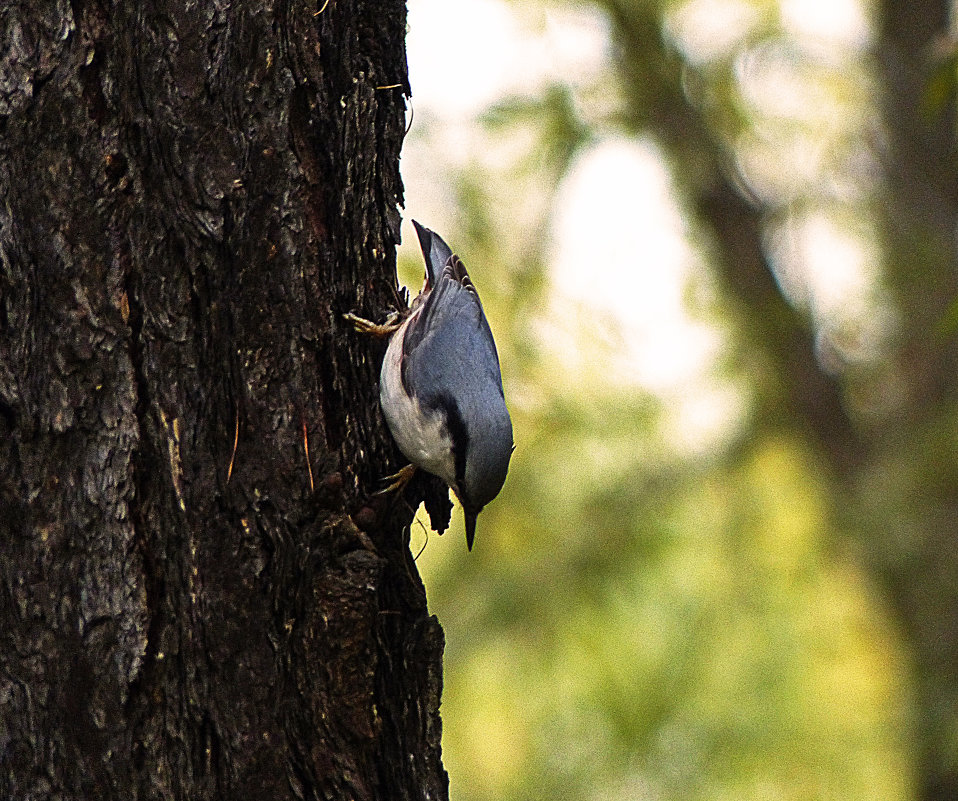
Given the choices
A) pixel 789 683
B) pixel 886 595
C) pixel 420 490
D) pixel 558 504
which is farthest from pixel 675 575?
pixel 420 490

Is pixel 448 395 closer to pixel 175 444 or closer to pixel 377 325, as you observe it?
pixel 377 325

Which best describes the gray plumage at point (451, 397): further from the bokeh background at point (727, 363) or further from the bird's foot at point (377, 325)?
the bokeh background at point (727, 363)

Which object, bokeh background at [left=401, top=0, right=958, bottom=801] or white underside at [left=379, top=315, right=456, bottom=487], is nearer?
white underside at [left=379, top=315, right=456, bottom=487]

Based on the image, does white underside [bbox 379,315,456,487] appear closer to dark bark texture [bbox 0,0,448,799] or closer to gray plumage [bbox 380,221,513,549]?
gray plumage [bbox 380,221,513,549]

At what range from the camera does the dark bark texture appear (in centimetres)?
153

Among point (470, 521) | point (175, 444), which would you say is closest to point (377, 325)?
point (175, 444)

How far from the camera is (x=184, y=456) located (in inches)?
62.1

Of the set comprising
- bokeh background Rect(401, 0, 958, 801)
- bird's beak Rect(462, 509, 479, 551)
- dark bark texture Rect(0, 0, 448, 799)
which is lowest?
dark bark texture Rect(0, 0, 448, 799)

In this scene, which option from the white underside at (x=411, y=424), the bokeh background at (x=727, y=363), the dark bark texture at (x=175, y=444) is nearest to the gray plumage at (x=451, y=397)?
the white underside at (x=411, y=424)

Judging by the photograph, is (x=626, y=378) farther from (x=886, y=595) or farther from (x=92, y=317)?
(x=92, y=317)

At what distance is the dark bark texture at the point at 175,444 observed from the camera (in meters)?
1.53

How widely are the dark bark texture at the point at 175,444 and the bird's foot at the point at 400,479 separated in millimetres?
65

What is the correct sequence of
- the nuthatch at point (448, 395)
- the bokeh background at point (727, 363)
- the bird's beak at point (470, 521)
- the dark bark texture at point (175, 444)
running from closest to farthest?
Answer: the dark bark texture at point (175, 444) < the nuthatch at point (448, 395) < the bird's beak at point (470, 521) < the bokeh background at point (727, 363)

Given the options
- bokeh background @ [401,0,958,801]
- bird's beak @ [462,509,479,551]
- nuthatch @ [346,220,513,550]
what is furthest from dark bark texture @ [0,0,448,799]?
bokeh background @ [401,0,958,801]
